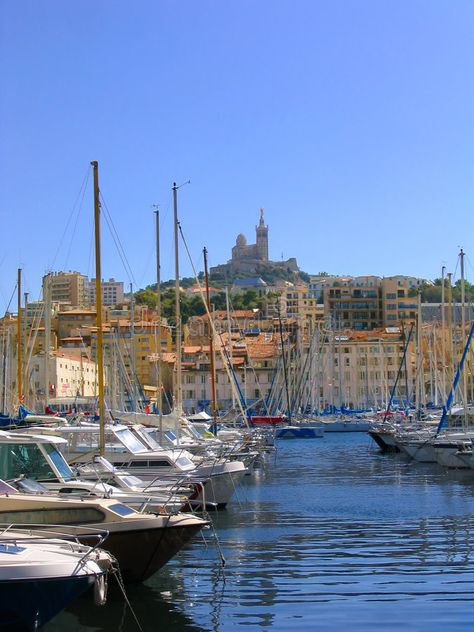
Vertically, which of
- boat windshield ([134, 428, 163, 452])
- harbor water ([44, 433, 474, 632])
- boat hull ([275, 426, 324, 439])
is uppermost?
boat windshield ([134, 428, 163, 452])

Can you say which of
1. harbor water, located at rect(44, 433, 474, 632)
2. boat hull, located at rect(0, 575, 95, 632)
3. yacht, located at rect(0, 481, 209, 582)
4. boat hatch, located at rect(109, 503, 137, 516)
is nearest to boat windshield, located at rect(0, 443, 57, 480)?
yacht, located at rect(0, 481, 209, 582)

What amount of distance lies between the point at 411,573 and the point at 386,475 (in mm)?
24027

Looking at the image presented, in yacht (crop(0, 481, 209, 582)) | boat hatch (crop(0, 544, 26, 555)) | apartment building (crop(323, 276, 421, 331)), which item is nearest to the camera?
boat hatch (crop(0, 544, 26, 555))

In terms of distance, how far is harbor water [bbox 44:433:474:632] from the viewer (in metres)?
16.0

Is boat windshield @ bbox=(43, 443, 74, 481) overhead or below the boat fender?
overhead

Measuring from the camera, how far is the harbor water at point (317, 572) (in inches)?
629

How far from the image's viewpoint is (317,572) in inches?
765

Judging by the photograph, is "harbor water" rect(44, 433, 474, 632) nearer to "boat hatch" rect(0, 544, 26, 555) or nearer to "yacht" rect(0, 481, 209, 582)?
"yacht" rect(0, 481, 209, 582)

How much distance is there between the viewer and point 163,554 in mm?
17156

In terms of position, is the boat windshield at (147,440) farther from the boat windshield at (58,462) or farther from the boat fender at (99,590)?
the boat fender at (99,590)

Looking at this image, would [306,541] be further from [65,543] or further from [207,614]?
[65,543]

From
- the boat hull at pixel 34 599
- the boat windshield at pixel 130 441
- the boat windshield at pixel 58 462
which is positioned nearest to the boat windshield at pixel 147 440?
the boat windshield at pixel 130 441

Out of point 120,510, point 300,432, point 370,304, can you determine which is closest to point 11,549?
point 120,510

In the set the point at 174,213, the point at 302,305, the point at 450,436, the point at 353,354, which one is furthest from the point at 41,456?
the point at 302,305
